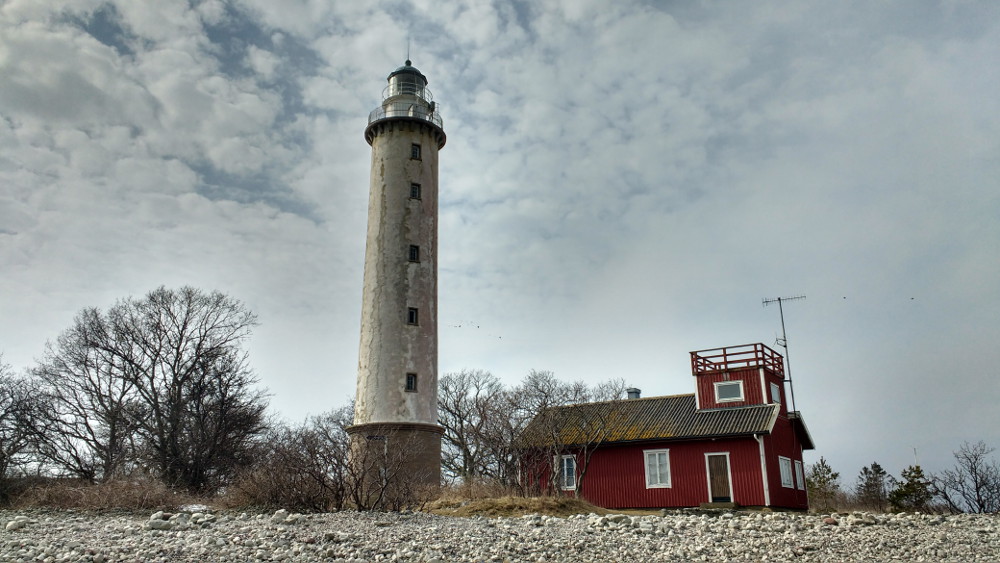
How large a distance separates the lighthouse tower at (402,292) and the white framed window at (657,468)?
7172mm

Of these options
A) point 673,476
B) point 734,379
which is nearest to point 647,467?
point 673,476

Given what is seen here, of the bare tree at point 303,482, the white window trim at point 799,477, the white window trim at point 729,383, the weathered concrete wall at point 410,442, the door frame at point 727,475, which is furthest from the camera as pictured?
the white window trim at point 799,477

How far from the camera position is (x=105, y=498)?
1717 centimetres

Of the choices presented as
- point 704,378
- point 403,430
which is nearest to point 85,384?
point 403,430

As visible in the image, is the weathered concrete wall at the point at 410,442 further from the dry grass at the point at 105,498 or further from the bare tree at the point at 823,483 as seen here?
the bare tree at the point at 823,483

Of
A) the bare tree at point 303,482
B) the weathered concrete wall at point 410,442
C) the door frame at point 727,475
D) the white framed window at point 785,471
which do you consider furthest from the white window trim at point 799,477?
the bare tree at point 303,482

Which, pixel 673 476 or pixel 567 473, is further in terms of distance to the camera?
pixel 567 473

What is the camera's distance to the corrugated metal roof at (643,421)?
81.9 feet

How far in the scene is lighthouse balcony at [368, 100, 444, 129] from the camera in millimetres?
29969

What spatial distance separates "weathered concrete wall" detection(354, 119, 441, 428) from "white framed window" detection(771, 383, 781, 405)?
11979 millimetres

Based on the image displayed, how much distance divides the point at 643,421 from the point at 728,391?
3.21 metres

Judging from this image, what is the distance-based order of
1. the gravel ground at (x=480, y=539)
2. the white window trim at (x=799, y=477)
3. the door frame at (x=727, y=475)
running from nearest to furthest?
1. the gravel ground at (x=480, y=539)
2. the door frame at (x=727, y=475)
3. the white window trim at (x=799, y=477)

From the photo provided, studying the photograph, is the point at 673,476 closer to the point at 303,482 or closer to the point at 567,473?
the point at 567,473

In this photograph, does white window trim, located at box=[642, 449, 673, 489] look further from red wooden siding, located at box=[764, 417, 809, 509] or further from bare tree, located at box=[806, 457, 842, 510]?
bare tree, located at box=[806, 457, 842, 510]
